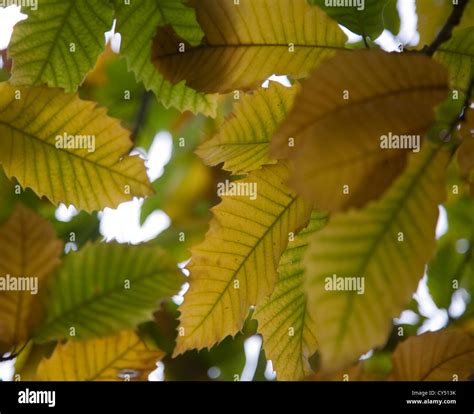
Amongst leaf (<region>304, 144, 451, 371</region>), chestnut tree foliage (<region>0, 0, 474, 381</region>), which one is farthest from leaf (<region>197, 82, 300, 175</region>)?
leaf (<region>304, 144, 451, 371</region>)

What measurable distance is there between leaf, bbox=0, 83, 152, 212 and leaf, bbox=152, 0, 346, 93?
0.12 m

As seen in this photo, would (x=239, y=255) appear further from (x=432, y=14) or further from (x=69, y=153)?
(x=432, y=14)

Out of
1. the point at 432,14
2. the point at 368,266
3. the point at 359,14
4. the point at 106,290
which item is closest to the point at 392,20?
the point at 432,14

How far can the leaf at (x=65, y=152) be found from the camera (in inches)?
33.3

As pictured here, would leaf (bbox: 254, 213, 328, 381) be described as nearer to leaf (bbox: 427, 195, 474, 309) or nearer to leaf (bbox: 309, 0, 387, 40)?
leaf (bbox: 309, 0, 387, 40)

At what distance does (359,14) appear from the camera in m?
0.89

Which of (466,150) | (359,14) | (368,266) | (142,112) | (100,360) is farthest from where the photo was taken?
(142,112)

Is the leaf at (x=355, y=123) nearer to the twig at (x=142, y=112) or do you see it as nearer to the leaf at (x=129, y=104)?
the twig at (x=142, y=112)

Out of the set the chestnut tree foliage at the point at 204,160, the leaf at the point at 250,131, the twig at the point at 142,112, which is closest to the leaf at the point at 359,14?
the chestnut tree foliage at the point at 204,160

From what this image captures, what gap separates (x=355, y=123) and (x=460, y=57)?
1.28 feet

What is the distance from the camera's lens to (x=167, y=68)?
82 centimetres

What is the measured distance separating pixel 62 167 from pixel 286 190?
282 millimetres

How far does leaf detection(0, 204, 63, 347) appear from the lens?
74 cm
